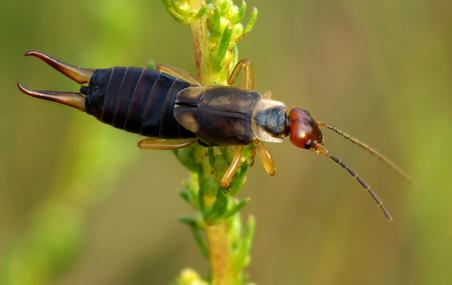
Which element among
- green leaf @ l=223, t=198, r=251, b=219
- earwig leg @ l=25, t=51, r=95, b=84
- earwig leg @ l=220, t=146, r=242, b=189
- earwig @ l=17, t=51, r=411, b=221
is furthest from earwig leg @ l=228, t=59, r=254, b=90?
earwig leg @ l=25, t=51, r=95, b=84

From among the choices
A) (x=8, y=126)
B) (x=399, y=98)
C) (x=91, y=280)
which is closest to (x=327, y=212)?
(x=399, y=98)

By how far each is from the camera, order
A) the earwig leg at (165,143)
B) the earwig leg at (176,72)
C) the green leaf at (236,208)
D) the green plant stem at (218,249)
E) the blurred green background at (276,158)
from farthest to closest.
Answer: the blurred green background at (276,158) → the earwig leg at (176,72) → the earwig leg at (165,143) → the green plant stem at (218,249) → the green leaf at (236,208)

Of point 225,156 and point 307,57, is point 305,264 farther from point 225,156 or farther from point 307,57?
point 225,156

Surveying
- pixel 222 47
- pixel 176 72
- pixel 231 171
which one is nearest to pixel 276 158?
pixel 176 72

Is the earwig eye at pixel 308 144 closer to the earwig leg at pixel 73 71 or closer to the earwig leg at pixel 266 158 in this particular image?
the earwig leg at pixel 266 158

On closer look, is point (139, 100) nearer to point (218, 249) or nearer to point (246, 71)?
point (246, 71)

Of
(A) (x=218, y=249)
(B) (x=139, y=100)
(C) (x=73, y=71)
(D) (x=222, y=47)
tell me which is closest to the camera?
(D) (x=222, y=47)

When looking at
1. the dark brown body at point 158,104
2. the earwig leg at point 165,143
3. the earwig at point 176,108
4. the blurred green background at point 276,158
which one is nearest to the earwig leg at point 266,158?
the earwig at point 176,108
